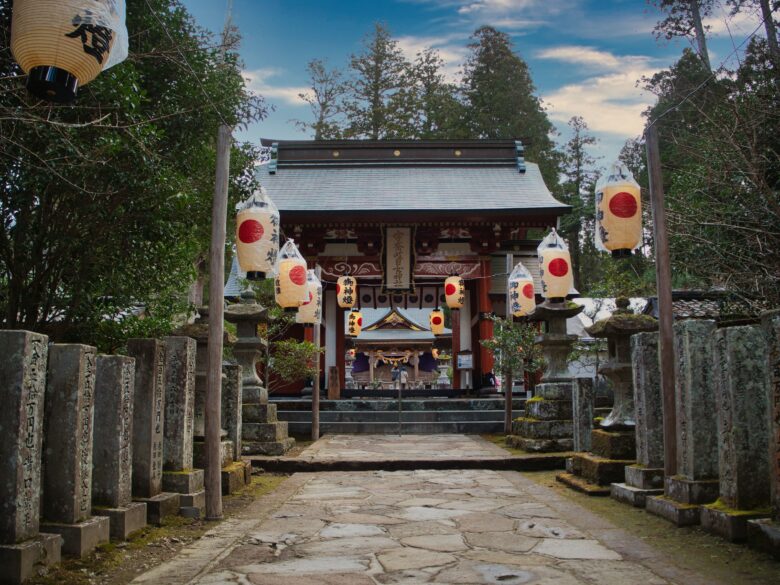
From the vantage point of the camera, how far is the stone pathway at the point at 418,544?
12.6ft

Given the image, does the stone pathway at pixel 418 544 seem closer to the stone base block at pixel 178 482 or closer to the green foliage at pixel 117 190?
the stone base block at pixel 178 482

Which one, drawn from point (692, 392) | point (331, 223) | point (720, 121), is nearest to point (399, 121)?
point (331, 223)

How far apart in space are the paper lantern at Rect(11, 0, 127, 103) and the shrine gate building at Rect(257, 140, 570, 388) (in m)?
13.6

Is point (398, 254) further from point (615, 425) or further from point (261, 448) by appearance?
point (615, 425)

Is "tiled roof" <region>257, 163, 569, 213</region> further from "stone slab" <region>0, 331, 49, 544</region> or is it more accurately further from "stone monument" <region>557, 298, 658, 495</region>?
"stone slab" <region>0, 331, 49, 544</region>

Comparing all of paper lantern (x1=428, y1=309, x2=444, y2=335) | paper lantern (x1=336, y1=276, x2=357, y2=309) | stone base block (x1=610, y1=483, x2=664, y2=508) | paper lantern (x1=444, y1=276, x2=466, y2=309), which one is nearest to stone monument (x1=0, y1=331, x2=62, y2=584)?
stone base block (x1=610, y1=483, x2=664, y2=508)

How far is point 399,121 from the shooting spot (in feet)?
110

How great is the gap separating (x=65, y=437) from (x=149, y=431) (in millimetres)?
1209

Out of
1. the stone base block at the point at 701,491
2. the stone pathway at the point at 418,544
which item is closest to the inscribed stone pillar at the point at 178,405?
the stone pathway at the point at 418,544

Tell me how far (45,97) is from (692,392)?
16.2 feet

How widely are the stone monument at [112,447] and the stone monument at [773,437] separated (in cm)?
416

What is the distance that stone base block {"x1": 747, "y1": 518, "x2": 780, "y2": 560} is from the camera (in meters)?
3.95

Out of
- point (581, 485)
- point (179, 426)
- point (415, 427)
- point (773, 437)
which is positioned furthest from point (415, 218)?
point (773, 437)

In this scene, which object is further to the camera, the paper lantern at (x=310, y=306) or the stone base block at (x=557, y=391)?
the paper lantern at (x=310, y=306)
